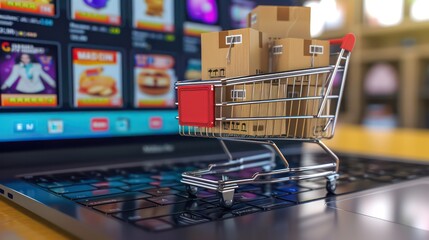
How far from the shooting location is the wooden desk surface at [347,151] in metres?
0.56

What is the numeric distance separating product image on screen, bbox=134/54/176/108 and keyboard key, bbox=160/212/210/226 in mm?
633

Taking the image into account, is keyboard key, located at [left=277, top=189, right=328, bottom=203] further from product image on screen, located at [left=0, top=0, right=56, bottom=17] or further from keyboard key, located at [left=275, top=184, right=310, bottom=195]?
product image on screen, located at [left=0, top=0, right=56, bottom=17]

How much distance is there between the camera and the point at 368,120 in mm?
3607

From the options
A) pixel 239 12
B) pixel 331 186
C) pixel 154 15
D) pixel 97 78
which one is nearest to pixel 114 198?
pixel 331 186

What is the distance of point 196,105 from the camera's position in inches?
26.5

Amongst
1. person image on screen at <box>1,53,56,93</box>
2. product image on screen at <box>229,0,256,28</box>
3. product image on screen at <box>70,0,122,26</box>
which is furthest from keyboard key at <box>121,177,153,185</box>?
product image on screen at <box>229,0,256,28</box>

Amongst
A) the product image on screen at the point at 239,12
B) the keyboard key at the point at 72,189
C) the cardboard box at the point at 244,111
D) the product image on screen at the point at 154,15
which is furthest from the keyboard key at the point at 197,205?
the product image on screen at the point at 239,12

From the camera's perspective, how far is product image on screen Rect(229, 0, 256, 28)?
131cm

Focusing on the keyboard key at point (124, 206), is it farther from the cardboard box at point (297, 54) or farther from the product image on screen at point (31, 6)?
the product image on screen at point (31, 6)

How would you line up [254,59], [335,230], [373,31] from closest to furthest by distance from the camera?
1. [335,230]
2. [254,59]
3. [373,31]

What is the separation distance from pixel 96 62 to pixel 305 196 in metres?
0.66

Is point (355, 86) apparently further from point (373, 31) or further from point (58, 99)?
point (58, 99)

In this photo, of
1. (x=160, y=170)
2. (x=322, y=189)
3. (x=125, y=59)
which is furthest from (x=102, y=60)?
(x=322, y=189)

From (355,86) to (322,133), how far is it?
10.2 feet
